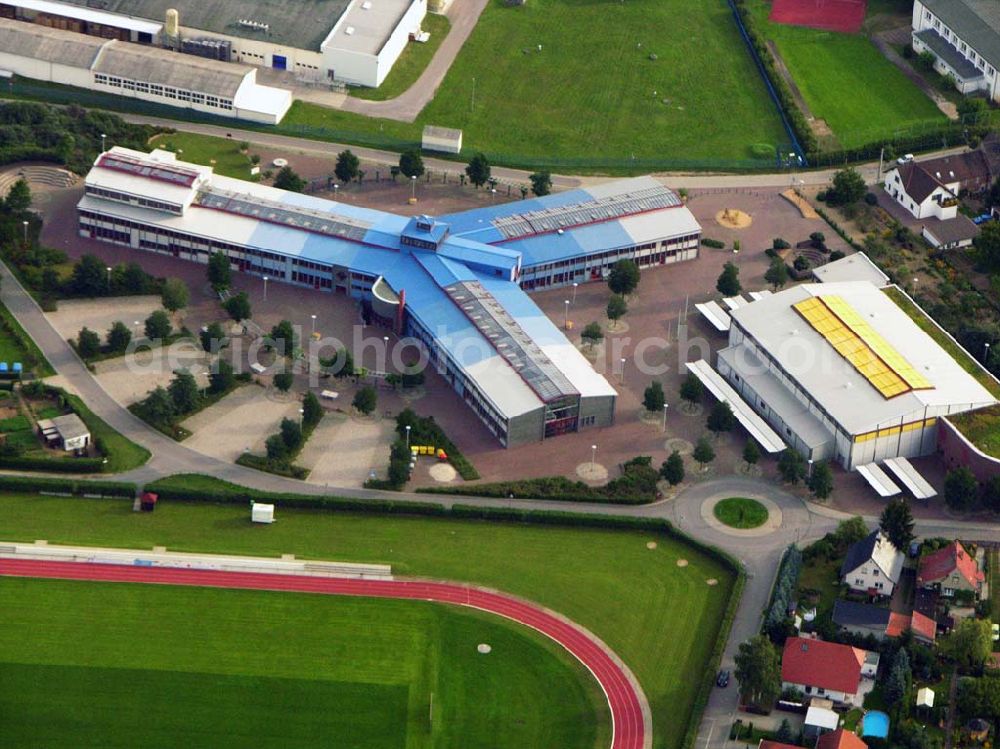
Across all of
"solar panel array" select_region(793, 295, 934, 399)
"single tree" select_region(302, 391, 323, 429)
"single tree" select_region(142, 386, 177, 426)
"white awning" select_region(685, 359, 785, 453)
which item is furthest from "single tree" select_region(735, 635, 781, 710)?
"single tree" select_region(142, 386, 177, 426)

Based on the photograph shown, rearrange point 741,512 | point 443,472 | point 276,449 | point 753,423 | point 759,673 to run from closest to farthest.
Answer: point 759,673 < point 741,512 < point 276,449 < point 443,472 < point 753,423

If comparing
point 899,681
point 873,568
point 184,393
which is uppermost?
point 184,393

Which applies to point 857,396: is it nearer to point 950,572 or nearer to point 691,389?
point 691,389

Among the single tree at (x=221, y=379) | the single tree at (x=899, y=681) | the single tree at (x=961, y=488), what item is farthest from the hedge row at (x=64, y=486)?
the single tree at (x=961, y=488)

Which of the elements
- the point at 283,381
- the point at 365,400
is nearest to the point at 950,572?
the point at 365,400

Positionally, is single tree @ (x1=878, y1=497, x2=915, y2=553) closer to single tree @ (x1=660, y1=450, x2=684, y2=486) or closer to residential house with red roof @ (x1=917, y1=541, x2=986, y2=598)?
residential house with red roof @ (x1=917, y1=541, x2=986, y2=598)

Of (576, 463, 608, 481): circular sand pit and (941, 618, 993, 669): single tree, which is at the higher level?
(941, 618, 993, 669): single tree
